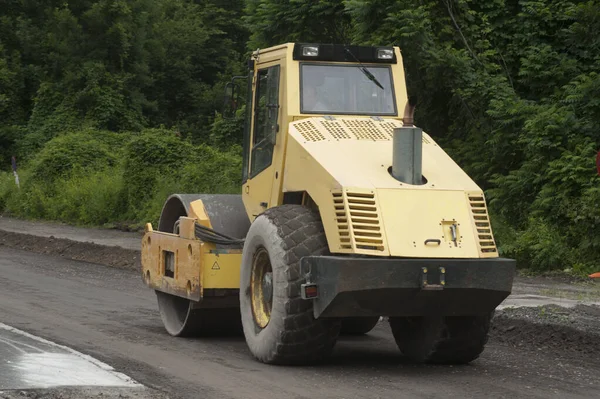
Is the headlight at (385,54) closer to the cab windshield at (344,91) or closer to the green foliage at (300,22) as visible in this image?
the cab windshield at (344,91)

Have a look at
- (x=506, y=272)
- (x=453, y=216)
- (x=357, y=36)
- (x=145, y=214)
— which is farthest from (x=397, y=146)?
(x=145, y=214)

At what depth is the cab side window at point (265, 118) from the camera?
11.3 m

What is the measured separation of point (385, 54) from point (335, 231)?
270 centimetres

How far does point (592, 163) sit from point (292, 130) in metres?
10.2

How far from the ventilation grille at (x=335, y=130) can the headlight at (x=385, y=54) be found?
112cm

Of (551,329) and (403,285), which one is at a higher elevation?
(403,285)

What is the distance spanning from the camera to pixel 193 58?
2082 inches

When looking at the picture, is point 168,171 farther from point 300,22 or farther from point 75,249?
point 75,249

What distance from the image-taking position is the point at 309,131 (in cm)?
1077

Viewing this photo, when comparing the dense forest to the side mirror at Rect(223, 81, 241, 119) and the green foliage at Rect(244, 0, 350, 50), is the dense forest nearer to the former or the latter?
the green foliage at Rect(244, 0, 350, 50)

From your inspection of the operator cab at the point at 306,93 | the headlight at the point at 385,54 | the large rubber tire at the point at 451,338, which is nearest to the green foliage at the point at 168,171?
the operator cab at the point at 306,93

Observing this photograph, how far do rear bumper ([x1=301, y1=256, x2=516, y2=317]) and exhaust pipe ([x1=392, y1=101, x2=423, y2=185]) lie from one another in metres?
0.92

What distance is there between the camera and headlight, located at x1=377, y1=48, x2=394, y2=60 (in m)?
11.6

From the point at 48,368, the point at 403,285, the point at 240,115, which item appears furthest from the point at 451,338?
the point at 240,115
